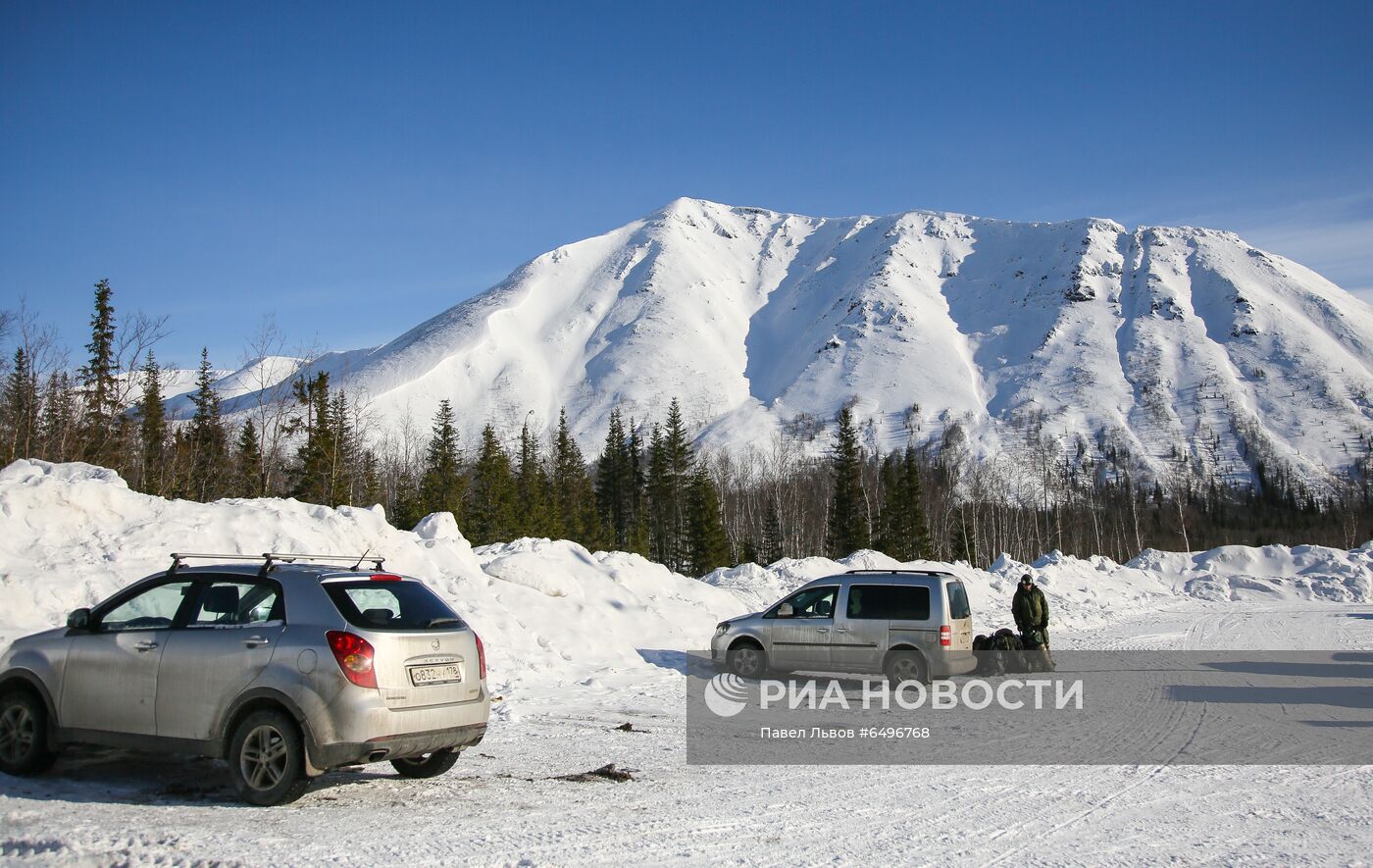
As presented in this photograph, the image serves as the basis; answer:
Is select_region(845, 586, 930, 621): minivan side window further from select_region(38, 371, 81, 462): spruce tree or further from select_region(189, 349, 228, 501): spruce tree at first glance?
select_region(189, 349, 228, 501): spruce tree

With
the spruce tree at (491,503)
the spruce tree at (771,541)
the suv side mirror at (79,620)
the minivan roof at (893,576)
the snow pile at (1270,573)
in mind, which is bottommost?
the snow pile at (1270,573)

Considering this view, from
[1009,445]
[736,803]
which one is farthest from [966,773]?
[1009,445]

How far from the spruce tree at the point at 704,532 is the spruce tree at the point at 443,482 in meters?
14.6

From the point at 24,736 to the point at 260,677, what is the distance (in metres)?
2.24

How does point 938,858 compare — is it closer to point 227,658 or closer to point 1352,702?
point 227,658

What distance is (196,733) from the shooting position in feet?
21.4

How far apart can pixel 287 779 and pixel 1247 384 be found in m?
228

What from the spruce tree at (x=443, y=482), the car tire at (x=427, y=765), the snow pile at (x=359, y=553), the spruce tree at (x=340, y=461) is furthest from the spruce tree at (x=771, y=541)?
the car tire at (x=427, y=765)

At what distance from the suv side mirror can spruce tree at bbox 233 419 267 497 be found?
38382 millimetres

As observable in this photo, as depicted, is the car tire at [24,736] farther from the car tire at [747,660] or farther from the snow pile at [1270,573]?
the snow pile at [1270,573]

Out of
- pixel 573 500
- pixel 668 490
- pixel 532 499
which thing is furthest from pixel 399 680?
pixel 573 500

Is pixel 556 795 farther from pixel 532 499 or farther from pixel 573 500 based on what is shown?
pixel 573 500

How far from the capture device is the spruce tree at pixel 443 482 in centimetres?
5759

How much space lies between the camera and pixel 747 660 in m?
14.5
